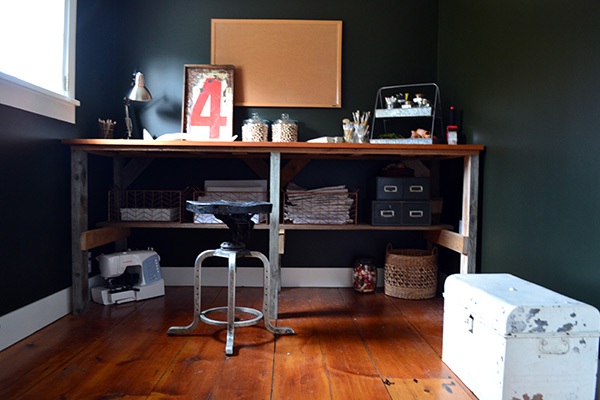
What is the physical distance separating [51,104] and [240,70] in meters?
1.26

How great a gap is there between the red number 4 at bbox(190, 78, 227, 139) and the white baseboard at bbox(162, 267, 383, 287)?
1.00 meters

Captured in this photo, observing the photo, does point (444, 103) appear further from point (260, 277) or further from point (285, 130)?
point (260, 277)

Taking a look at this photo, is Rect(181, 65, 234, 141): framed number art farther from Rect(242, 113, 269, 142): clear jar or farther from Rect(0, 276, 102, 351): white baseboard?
Rect(0, 276, 102, 351): white baseboard

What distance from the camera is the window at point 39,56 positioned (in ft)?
6.20

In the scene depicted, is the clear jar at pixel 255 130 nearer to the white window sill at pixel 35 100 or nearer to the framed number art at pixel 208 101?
the framed number art at pixel 208 101

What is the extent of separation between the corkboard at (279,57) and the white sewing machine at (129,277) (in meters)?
1.26

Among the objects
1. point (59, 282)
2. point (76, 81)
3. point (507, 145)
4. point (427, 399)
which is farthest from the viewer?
point (76, 81)

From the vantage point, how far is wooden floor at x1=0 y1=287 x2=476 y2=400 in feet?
4.93

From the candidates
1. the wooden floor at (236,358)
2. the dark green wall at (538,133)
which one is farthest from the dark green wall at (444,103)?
the wooden floor at (236,358)

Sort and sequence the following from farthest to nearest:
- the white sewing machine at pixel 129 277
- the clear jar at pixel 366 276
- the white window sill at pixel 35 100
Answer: the clear jar at pixel 366 276
the white sewing machine at pixel 129 277
the white window sill at pixel 35 100

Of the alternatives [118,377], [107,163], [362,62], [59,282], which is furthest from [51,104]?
[362,62]

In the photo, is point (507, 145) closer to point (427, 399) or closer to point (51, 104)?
point (427, 399)

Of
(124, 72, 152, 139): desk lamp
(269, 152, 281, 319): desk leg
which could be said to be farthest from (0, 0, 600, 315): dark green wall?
(269, 152, 281, 319): desk leg

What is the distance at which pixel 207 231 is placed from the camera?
3084 mm
